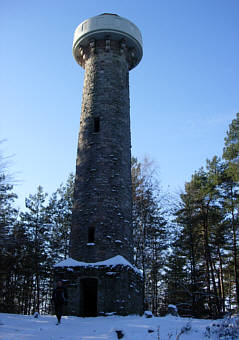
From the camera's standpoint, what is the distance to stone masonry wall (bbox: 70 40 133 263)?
12.0m

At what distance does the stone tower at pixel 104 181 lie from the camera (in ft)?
36.2

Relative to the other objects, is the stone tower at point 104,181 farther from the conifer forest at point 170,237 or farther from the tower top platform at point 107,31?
the conifer forest at point 170,237

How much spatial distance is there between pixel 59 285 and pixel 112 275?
248 cm

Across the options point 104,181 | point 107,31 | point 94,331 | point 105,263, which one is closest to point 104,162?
point 104,181

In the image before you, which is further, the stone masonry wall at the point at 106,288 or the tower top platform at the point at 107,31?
the tower top platform at the point at 107,31

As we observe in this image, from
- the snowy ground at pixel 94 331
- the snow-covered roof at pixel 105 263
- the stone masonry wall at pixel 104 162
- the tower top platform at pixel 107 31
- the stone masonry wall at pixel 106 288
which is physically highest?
the tower top platform at pixel 107 31

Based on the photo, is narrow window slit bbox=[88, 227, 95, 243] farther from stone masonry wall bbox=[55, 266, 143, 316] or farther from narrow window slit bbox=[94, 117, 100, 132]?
narrow window slit bbox=[94, 117, 100, 132]

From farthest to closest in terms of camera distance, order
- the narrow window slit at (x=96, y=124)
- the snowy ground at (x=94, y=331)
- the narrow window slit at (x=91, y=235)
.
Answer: the narrow window slit at (x=96, y=124) < the narrow window slit at (x=91, y=235) < the snowy ground at (x=94, y=331)

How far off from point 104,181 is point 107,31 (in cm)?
714

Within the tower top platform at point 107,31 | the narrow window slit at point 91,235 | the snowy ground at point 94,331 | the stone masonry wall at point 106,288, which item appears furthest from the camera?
the tower top platform at point 107,31

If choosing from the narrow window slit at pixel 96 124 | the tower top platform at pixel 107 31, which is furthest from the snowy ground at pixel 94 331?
the tower top platform at pixel 107 31

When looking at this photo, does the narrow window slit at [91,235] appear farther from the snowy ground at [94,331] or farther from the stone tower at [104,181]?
the snowy ground at [94,331]

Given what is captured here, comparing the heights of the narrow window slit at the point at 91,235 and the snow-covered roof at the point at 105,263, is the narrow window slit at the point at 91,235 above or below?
above

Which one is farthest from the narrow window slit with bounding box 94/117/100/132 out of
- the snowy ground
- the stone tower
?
the snowy ground
